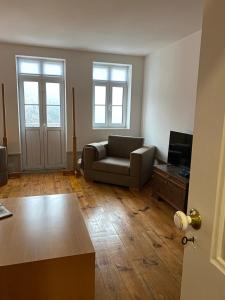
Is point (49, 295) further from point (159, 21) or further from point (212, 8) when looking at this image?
point (159, 21)

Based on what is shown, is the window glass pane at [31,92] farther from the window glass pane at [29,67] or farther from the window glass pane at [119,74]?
the window glass pane at [119,74]

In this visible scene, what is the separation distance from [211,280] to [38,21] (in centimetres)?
325

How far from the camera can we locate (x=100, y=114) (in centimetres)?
493

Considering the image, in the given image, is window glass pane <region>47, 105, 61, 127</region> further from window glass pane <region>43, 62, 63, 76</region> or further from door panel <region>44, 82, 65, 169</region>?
window glass pane <region>43, 62, 63, 76</region>

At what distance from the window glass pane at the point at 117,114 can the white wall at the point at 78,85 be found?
0.23m

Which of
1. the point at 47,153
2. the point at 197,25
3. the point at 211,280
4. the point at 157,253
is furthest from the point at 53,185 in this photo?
the point at 211,280

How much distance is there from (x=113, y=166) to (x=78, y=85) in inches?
70.2

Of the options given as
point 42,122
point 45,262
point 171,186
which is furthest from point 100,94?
point 45,262

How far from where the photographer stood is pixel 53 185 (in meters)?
4.02

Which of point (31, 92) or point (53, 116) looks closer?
point (31, 92)

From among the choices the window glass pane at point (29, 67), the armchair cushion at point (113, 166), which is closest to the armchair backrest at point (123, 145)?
the armchair cushion at point (113, 166)

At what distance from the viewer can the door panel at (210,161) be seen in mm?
646

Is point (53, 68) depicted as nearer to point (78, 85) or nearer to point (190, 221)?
point (78, 85)

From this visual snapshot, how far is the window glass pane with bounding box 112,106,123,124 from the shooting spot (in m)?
5.00
